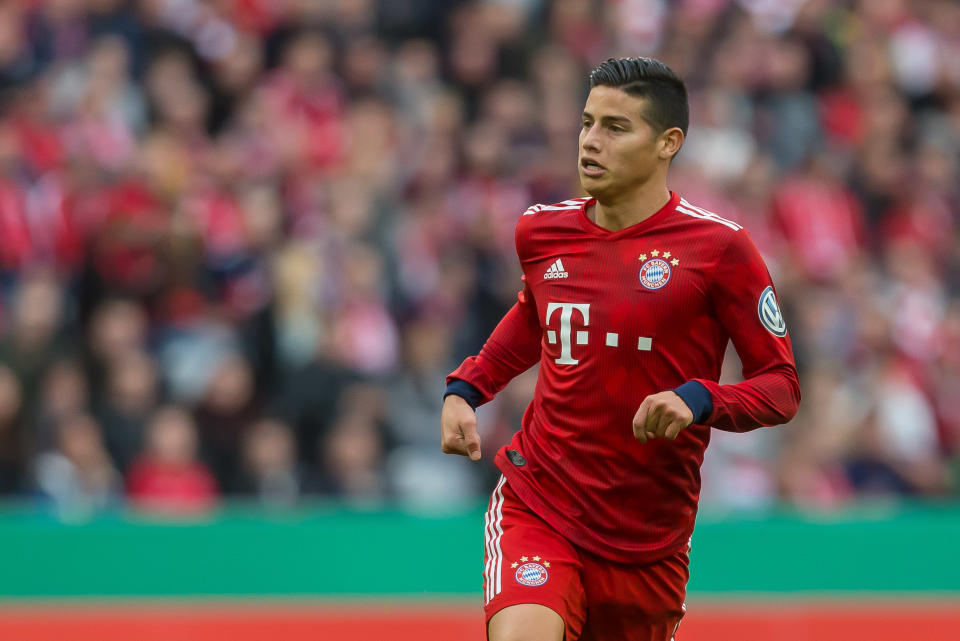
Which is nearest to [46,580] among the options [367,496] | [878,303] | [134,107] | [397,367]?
[367,496]

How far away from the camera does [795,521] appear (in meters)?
8.21

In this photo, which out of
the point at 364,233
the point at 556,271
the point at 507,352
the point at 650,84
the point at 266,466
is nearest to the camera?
the point at 650,84

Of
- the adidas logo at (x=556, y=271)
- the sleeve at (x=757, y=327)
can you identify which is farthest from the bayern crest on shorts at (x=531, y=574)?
the adidas logo at (x=556, y=271)

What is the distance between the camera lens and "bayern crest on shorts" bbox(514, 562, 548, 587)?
413 cm

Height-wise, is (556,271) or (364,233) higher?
(364,233)

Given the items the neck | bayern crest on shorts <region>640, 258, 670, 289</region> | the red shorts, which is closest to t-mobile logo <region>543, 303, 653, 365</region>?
bayern crest on shorts <region>640, 258, 670, 289</region>

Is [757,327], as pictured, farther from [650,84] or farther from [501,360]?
[501,360]

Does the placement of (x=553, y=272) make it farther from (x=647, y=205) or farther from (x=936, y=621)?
(x=936, y=621)

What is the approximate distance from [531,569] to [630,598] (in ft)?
1.06

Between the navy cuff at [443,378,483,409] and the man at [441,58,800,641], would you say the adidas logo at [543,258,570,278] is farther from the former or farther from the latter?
the navy cuff at [443,378,483,409]

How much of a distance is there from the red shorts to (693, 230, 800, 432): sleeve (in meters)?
0.54

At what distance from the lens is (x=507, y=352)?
184 inches

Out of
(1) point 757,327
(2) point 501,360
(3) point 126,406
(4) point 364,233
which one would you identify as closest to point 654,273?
(1) point 757,327

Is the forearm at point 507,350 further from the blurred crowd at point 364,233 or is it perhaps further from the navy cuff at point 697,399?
the blurred crowd at point 364,233
